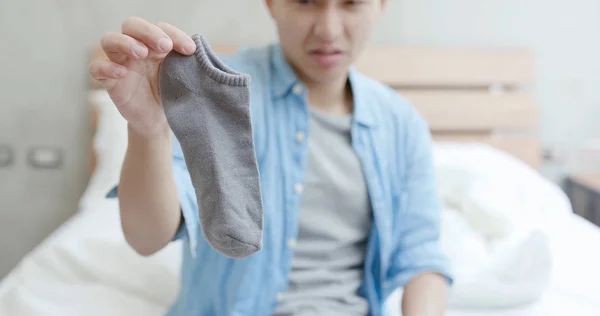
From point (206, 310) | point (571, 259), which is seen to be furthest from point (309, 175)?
point (571, 259)

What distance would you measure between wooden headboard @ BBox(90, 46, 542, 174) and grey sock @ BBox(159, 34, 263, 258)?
63.1 inches

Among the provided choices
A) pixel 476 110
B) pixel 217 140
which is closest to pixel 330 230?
pixel 217 140

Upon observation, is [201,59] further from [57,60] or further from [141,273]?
[57,60]

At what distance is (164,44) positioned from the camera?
0.57 m

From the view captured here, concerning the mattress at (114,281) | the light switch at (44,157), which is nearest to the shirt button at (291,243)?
the mattress at (114,281)

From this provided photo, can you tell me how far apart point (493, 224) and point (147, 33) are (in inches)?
46.2

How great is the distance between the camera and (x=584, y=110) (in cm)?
231

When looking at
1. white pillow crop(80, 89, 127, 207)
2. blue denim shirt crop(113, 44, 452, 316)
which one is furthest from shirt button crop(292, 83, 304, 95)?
white pillow crop(80, 89, 127, 207)

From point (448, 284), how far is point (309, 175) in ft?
0.98

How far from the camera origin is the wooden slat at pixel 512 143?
2.21 meters

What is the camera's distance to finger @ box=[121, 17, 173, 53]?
0.56 metres

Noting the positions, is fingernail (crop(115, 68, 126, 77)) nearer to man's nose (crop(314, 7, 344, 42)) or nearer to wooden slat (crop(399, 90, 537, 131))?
man's nose (crop(314, 7, 344, 42))

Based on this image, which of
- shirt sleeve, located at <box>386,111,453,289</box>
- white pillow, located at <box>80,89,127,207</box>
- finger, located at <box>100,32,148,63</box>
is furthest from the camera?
white pillow, located at <box>80,89,127,207</box>

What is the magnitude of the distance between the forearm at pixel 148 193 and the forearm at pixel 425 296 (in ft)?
1.28
